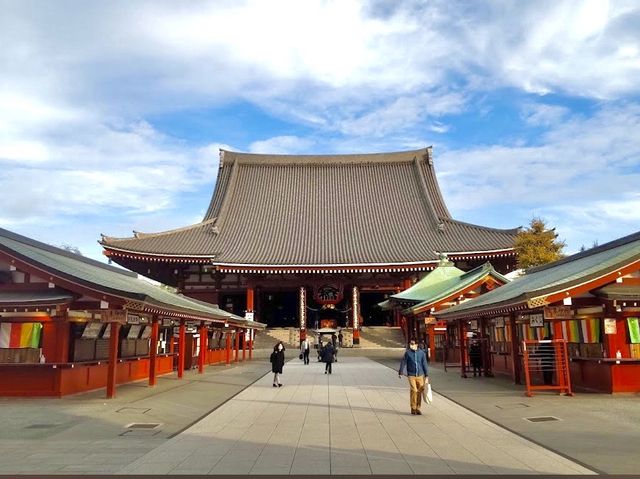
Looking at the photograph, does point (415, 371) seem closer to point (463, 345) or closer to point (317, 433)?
point (317, 433)

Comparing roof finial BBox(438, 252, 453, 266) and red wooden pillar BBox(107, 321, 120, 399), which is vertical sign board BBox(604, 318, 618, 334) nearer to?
red wooden pillar BBox(107, 321, 120, 399)

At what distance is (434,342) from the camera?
32.1 m

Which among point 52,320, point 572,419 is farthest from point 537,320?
point 52,320

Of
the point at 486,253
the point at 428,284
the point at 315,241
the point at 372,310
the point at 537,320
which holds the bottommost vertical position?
the point at 537,320

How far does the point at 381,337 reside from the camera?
139ft

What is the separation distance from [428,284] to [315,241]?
1364cm

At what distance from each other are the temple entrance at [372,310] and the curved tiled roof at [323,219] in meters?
6.66

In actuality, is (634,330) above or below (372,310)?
below

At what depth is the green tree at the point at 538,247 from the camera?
157ft

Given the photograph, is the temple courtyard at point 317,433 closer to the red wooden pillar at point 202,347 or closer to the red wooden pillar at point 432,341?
the red wooden pillar at point 202,347

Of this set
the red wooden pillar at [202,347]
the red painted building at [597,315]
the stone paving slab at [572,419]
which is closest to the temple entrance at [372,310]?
the red wooden pillar at [202,347]

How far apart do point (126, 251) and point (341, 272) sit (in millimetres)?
15775

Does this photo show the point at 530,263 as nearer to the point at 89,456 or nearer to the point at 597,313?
the point at 597,313

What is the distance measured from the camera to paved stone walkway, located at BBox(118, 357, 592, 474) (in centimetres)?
771
